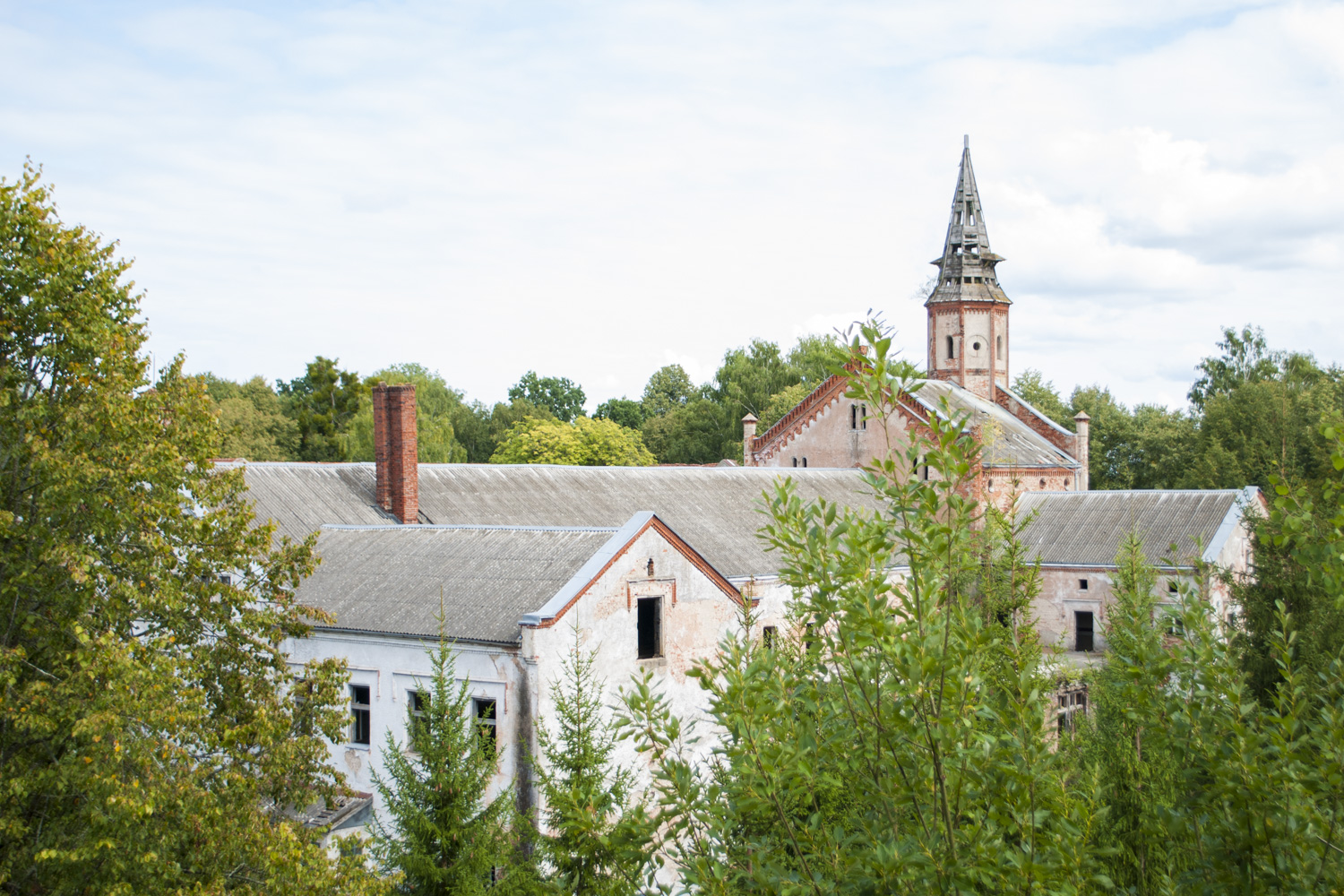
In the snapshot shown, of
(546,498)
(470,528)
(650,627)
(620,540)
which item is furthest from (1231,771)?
(546,498)

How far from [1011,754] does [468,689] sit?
12624mm

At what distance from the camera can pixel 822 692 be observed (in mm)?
6836

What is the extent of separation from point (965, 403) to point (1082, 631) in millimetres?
9848

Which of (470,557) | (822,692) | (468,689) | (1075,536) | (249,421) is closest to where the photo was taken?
(822,692)

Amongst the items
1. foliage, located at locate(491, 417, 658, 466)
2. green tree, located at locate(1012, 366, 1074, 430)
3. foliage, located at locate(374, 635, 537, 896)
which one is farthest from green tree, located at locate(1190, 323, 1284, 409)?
foliage, located at locate(374, 635, 537, 896)

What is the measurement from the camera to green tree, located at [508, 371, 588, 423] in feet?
322

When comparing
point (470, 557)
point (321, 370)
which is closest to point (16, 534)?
point (470, 557)

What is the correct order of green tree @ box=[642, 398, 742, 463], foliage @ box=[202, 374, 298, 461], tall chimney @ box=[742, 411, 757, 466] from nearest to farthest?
→ tall chimney @ box=[742, 411, 757, 466], foliage @ box=[202, 374, 298, 461], green tree @ box=[642, 398, 742, 463]

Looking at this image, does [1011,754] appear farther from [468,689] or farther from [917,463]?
[468,689]

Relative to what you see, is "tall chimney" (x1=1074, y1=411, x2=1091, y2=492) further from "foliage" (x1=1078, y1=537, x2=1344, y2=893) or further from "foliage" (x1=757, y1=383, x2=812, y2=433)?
"foliage" (x1=1078, y1=537, x2=1344, y2=893)

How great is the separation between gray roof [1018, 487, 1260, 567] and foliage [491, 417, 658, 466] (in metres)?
32.1

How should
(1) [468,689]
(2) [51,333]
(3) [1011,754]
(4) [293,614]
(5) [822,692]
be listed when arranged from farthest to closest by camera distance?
(1) [468,689]
(4) [293,614]
(2) [51,333]
(5) [822,692]
(3) [1011,754]

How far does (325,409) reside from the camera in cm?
6862

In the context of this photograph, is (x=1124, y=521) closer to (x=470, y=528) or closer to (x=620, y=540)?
(x=620, y=540)
